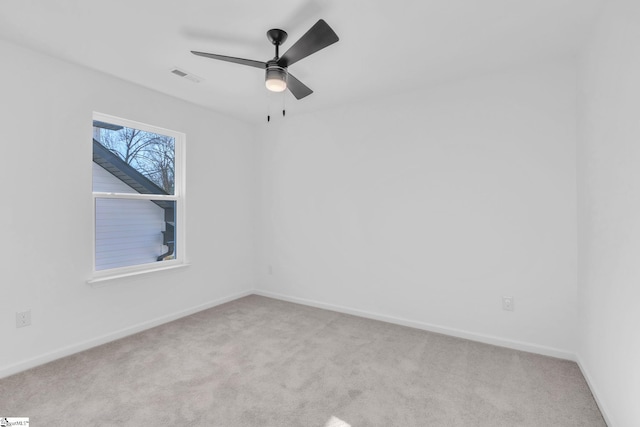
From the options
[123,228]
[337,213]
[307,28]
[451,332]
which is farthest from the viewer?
[337,213]

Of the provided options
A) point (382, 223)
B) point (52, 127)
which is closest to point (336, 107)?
point (382, 223)

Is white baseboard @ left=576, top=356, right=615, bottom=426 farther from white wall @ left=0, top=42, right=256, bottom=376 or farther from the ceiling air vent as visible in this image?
the ceiling air vent

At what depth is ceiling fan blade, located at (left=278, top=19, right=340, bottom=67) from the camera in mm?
1698

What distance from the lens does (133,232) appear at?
10.5 feet

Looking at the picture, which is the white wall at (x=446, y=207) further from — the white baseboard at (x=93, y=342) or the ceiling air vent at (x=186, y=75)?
the ceiling air vent at (x=186, y=75)

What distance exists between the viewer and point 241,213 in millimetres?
4336

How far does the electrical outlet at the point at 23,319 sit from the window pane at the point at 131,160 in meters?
1.15

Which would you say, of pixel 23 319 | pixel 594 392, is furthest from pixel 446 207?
pixel 23 319

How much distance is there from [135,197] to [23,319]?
53.4 inches

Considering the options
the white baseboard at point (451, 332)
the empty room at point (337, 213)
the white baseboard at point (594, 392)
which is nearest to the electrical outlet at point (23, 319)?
the empty room at point (337, 213)

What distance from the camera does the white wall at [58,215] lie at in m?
2.33

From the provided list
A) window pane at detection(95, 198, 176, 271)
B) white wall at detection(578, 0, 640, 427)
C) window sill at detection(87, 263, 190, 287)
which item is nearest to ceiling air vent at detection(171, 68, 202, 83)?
window pane at detection(95, 198, 176, 271)

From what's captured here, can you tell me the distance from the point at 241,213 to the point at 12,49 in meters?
2.68

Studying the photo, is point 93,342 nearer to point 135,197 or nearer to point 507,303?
point 135,197
